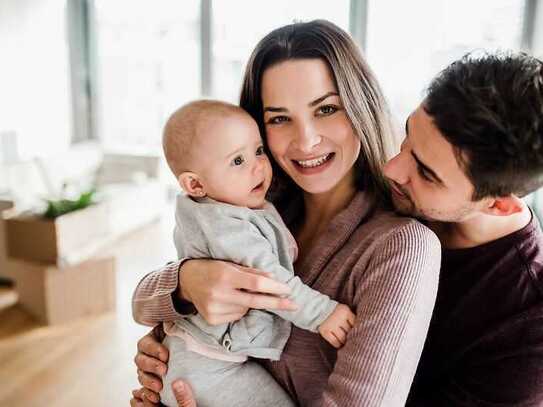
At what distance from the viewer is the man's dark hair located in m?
0.96

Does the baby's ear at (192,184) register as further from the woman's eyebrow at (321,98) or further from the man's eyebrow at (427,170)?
the man's eyebrow at (427,170)

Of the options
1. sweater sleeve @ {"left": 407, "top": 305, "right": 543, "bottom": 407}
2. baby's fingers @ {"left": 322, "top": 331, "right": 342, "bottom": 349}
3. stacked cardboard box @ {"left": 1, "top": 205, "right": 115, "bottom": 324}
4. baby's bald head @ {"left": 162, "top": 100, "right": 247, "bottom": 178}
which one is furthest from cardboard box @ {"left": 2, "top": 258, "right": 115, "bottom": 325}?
sweater sleeve @ {"left": 407, "top": 305, "right": 543, "bottom": 407}

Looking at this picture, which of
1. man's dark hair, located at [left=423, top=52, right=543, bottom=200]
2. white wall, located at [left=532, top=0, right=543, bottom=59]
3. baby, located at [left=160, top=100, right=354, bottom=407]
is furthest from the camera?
white wall, located at [left=532, top=0, right=543, bottom=59]

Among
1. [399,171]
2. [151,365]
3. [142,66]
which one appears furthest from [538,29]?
[151,365]

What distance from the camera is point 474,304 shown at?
1.08 m

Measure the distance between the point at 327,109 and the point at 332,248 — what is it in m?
0.34

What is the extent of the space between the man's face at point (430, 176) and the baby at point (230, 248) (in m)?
0.28

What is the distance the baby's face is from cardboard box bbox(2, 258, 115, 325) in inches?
107

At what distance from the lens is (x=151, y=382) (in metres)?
1.33

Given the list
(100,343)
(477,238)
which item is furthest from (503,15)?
(477,238)

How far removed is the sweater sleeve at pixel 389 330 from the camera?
3.22ft

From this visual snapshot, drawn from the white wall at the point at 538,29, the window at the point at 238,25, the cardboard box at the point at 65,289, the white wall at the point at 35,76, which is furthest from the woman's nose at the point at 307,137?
the window at the point at 238,25

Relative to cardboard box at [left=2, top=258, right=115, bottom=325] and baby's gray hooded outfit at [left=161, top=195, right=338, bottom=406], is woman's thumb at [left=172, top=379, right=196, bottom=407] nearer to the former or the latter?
baby's gray hooded outfit at [left=161, top=195, right=338, bottom=406]

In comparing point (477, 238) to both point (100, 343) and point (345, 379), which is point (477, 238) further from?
point (100, 343)
